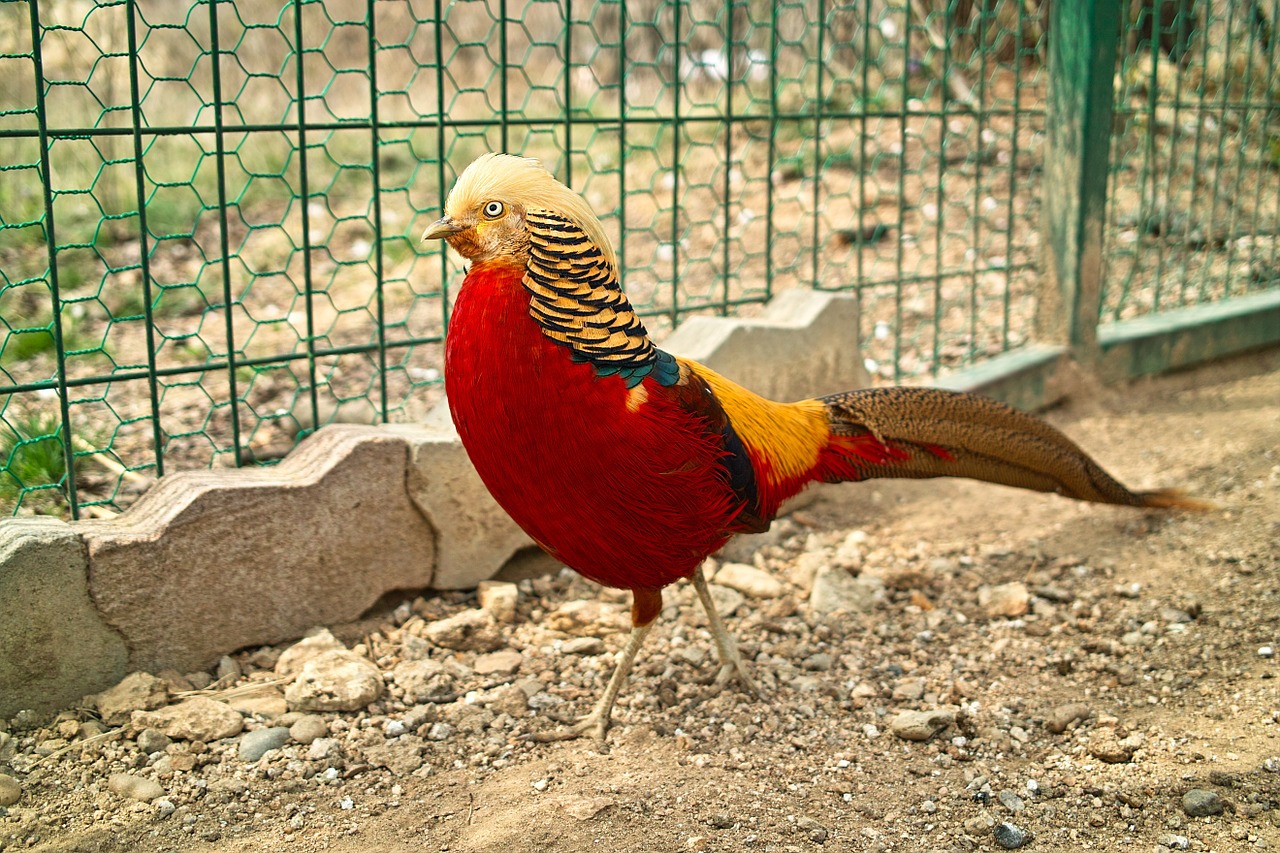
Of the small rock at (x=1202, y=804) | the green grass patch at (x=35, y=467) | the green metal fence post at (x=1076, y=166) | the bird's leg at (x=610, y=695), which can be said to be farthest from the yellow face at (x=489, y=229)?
the green metal fence post at (x=1076, y=166)

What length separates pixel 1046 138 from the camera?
5.06m

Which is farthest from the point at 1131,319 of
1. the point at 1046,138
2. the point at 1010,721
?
the point at 1010,721

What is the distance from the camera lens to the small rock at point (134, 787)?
2.59 m

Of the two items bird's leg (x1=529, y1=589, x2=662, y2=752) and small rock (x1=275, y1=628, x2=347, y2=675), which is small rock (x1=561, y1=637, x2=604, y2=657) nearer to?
bird's leg (x1=529, y1=589, x2=662, y2=752)

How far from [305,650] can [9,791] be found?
799 mm

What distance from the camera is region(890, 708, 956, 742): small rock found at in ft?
9.62

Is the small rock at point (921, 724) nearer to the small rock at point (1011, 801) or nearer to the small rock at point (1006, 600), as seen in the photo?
the small rock at point (1011, 801)

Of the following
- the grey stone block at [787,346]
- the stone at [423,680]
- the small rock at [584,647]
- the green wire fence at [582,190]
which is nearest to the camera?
the stone at [423,680]

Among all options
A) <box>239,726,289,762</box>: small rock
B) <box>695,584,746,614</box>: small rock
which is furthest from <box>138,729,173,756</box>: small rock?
<box>695,584,746,614</box>: small rock

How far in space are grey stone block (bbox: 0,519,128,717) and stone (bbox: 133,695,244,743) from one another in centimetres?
19

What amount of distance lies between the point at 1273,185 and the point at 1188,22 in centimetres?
121

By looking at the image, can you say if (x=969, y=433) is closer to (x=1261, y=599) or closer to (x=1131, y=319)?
(x=1261, y=599)

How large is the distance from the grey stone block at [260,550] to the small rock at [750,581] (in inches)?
38.0

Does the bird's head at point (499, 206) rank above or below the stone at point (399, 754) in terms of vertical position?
above
